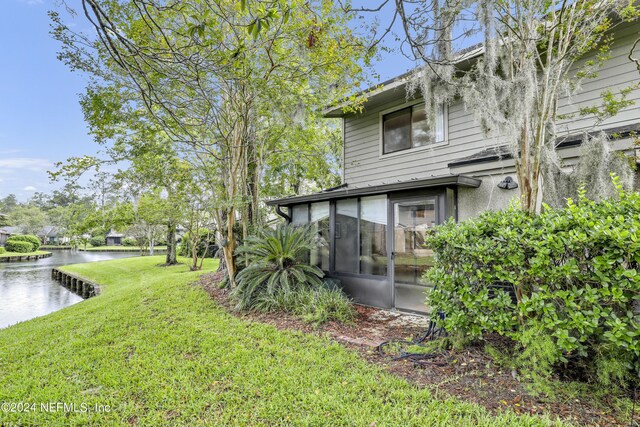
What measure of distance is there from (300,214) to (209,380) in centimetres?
499

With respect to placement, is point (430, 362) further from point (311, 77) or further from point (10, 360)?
point (311, 77)

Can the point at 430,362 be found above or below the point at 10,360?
above

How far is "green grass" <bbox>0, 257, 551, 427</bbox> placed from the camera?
242cm

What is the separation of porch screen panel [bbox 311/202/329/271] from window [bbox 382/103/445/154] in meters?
2.08

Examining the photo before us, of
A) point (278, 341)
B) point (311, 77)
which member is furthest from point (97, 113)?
point (278, 341)

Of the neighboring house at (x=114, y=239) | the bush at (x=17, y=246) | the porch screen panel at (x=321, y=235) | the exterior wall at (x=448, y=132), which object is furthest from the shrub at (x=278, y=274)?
the neighboring house at (x=114, y=239)

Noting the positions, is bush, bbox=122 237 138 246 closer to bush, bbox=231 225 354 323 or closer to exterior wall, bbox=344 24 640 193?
bush, bbox=231 225 354 323

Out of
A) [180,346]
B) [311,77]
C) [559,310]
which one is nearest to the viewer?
[559,310]

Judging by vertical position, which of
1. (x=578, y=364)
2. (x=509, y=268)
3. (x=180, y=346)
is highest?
(x=509, y=268)

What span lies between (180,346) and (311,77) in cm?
569

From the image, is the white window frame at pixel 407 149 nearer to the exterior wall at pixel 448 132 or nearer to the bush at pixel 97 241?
the exterior wall at pixel 448 132

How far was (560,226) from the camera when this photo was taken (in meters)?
2.58

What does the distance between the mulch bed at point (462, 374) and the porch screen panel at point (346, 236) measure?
168 centimetres

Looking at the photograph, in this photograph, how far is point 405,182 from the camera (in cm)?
523
